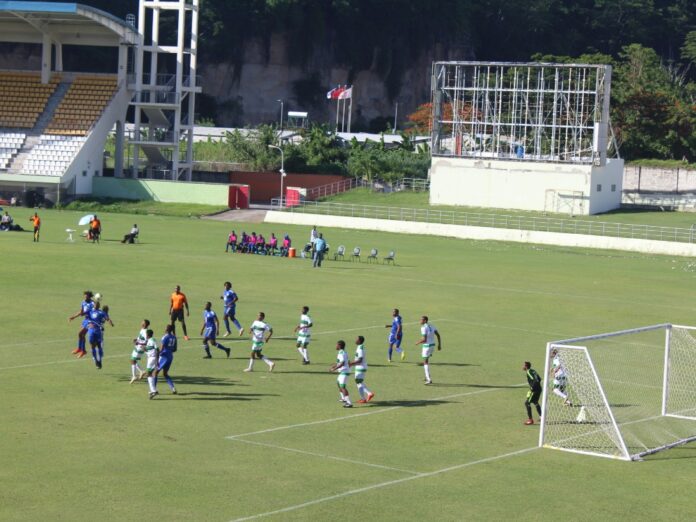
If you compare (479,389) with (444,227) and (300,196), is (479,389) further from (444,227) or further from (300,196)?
(300,196)

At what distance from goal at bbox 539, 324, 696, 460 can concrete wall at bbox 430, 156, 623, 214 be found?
5327 centimetres

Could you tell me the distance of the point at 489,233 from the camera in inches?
2972

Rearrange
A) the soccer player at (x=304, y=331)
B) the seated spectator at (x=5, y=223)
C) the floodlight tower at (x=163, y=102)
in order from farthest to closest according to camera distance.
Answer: the floodlight tower at (x=163, y=102), the seated spectator at (x=5, y=223), the soccer player at (x=304, y=331)

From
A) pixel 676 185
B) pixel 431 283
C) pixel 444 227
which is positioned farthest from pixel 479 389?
pixel 676 185

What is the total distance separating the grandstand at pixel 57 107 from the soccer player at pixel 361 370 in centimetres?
6026

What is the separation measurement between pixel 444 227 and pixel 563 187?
12.6 meters

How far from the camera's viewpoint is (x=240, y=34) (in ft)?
457

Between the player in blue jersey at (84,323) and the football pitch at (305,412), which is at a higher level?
the player in blue jersey at (84,323)

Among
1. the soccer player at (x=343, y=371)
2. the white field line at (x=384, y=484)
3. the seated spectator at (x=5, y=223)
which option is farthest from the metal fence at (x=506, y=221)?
the white field line at (x=384, y=484)

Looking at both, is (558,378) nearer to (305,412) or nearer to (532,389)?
(532,389)

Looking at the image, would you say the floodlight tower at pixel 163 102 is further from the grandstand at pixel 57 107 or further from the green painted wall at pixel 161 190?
the green painted wall at pixel 161 190

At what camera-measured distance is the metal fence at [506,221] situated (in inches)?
2931

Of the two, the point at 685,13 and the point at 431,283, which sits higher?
the point at 685,13

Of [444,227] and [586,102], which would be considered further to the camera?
[586,102]
